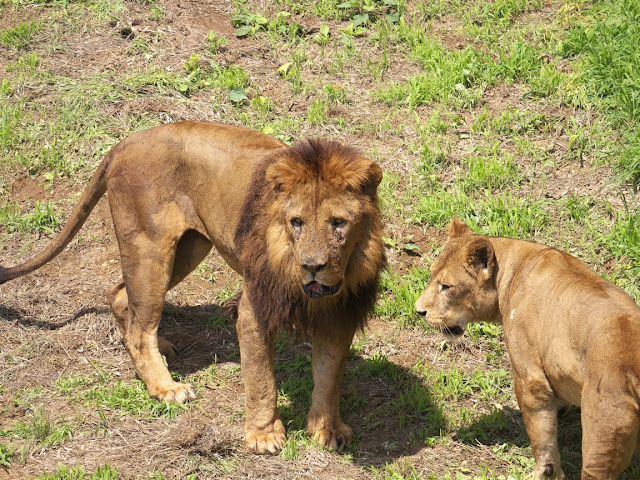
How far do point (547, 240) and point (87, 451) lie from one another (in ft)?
11.3

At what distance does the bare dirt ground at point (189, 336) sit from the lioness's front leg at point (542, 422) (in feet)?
1.24

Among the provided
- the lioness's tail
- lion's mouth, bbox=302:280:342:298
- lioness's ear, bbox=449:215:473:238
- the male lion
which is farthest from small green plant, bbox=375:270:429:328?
the lioness's tail

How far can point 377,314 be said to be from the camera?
6348 mm

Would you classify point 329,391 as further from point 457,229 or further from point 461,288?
point 457,229

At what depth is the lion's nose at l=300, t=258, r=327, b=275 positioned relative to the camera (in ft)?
14.7

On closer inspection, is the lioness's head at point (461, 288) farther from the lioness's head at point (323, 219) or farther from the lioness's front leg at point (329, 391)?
the lioness's front leg at point (329, 391)

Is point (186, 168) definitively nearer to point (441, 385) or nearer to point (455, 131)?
point (441, 385)

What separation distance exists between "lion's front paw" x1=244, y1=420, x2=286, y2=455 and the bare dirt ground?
66 millimetres

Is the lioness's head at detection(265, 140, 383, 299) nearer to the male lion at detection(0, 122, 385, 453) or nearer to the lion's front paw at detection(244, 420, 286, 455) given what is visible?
the male lion at detection(0, 122, 385, 453)

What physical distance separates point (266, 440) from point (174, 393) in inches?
32.7

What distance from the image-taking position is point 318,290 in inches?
182

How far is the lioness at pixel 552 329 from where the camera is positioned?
3.82 m

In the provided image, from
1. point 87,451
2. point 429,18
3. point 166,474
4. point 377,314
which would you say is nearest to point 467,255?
point 377,314

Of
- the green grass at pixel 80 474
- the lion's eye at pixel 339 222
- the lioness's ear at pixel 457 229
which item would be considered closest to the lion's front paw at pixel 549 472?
the lioness's ear at pixel 457 229
